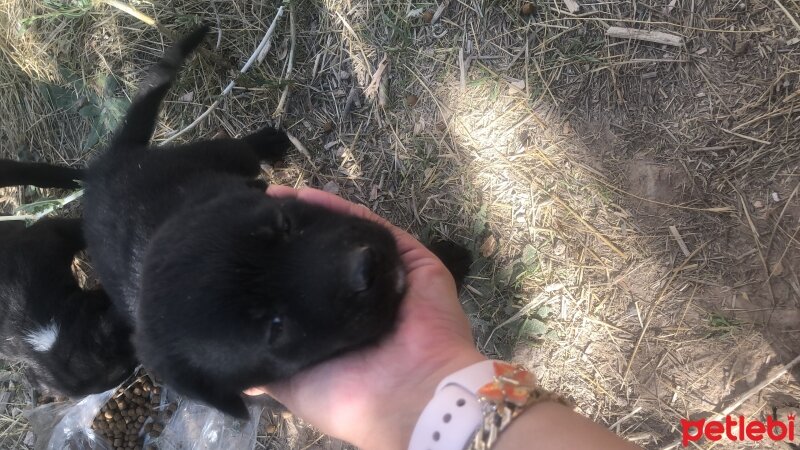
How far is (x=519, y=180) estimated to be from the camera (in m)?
3.04

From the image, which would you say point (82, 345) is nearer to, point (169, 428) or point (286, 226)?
point (169, 428)

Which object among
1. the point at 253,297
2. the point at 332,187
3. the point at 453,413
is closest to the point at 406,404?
the point at 453,413

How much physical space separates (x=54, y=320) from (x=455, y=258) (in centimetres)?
252

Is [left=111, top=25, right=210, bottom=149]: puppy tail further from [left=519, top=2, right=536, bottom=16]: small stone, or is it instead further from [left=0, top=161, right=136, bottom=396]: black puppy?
[left=519, top=2, right=536, bottom=16]: small stone

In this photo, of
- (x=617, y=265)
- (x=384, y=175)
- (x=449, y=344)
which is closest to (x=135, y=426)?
(x=384, y=175)

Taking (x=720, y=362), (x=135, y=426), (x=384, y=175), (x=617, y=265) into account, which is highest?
(x=384, y=175)

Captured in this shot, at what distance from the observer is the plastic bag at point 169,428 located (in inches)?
144

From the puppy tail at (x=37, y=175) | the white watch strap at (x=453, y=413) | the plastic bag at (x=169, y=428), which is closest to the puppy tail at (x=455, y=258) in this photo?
the white watch strap at (x=453, y=413)

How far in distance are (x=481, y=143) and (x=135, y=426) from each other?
10.00ft

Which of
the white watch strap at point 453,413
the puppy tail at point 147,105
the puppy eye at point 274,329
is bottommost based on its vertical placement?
the white watch strap at point 453,413

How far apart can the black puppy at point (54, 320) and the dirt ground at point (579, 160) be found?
1.14 metres

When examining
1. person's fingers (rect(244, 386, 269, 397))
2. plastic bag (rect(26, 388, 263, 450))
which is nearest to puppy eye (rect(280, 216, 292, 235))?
person's fingers (rect(244, 386, 269, 397))

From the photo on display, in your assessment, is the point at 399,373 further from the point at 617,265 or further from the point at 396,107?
the point at 396,107

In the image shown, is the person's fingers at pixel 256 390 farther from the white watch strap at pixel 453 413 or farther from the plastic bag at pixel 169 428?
the white watch strap at pixel 453 413
